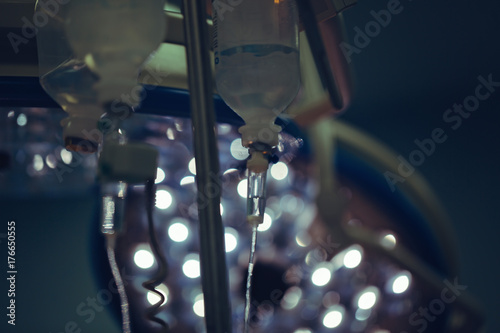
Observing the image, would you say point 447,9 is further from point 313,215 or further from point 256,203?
point 256,203

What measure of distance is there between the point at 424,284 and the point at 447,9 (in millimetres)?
1518

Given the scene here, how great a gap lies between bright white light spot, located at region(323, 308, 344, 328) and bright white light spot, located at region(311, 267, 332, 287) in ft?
0.18

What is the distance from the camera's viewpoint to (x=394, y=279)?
38.9 inches

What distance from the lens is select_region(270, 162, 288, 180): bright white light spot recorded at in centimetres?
87

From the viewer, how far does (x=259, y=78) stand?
0.56 metres

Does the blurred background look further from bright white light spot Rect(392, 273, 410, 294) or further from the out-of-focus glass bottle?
the out-of-focus glass bottle

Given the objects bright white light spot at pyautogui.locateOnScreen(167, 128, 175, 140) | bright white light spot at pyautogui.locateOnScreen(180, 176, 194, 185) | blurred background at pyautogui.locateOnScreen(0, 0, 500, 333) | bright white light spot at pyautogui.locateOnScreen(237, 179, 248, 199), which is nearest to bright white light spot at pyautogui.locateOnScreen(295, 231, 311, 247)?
bright white light spot at pyautogui.locateOnScreen(237, 179, 248, 199)

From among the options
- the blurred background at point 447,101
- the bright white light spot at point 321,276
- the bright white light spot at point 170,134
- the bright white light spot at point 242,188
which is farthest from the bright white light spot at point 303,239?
the blurred background at point 447,101

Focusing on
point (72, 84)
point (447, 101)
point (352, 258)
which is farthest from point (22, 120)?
point (447, 101)

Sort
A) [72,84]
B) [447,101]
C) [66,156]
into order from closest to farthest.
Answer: [72,84], [66,156], [447,101]

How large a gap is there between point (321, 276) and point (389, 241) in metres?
0.16

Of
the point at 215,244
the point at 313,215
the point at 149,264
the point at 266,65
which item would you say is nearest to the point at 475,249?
the point at 313,215

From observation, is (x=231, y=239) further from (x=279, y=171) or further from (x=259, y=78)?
(x=259, y=78)

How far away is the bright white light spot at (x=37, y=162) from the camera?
0.67 m
